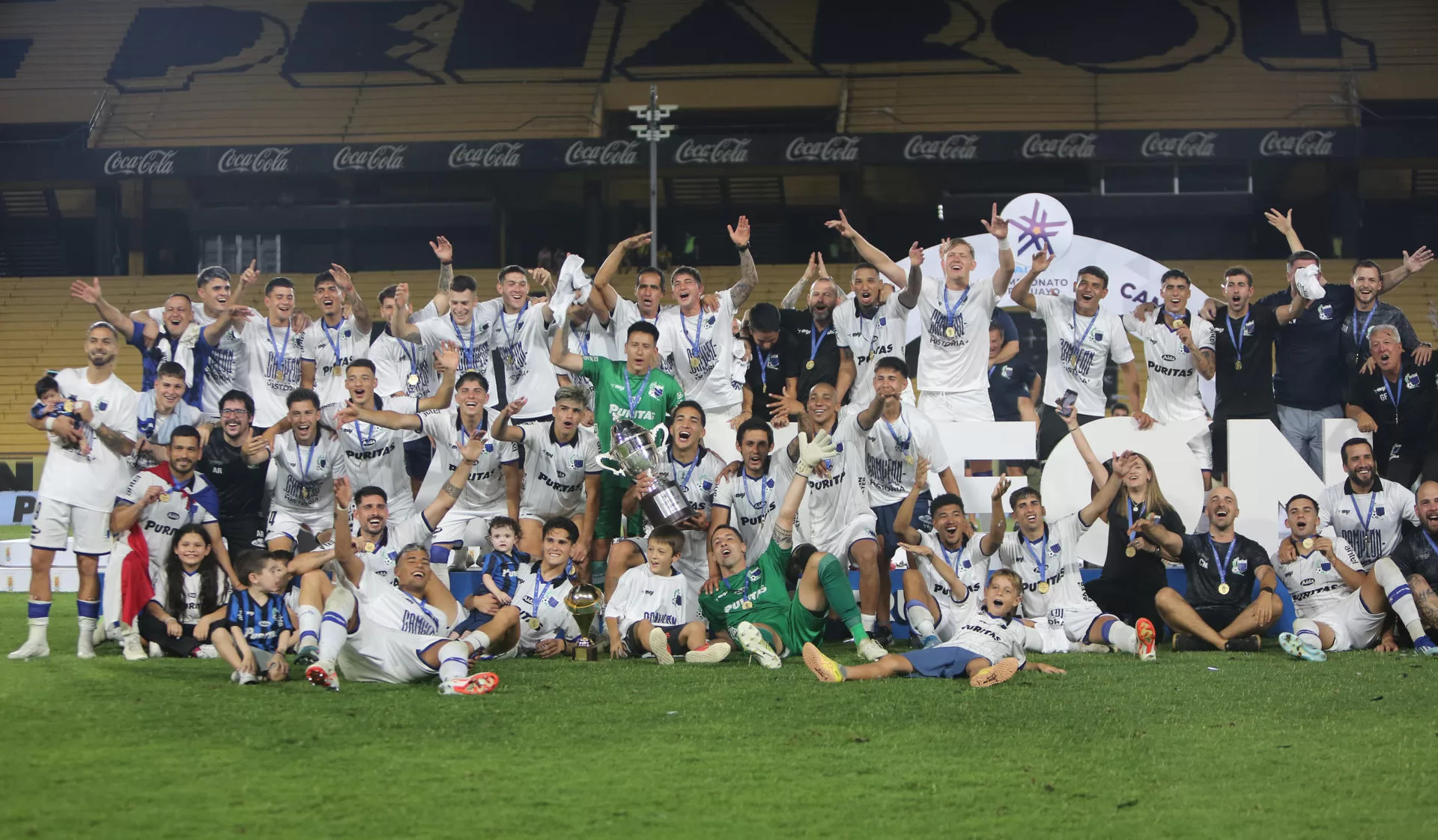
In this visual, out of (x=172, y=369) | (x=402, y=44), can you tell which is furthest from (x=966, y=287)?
(x=402, y=44)

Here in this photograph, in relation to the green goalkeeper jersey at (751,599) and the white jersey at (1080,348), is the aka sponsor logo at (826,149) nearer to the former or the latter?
the white jersey at (1080,348)

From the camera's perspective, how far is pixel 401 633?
7371mm

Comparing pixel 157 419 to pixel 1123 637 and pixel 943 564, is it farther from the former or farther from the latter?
pixel 1123 637

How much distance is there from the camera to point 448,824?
14.8ft

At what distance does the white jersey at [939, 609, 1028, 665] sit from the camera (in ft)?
25.0

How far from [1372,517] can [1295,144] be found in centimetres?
1819

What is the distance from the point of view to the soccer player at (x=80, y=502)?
326 inches

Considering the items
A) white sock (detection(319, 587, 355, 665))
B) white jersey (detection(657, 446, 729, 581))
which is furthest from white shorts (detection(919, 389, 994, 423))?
white sock (detection(319, 587, 355, 665))

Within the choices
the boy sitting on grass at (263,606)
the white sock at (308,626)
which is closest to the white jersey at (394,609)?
the white sock at (308,626)

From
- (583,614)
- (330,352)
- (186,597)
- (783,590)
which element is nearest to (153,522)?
(186,597)

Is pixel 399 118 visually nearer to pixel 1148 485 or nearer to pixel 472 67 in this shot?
pixel 472 67

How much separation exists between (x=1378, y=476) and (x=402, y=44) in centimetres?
2619

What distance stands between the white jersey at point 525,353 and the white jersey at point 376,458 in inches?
45.9

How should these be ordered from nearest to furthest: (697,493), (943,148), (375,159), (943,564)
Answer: (943,564)
(697,493)
(943,148)
(375,159)
